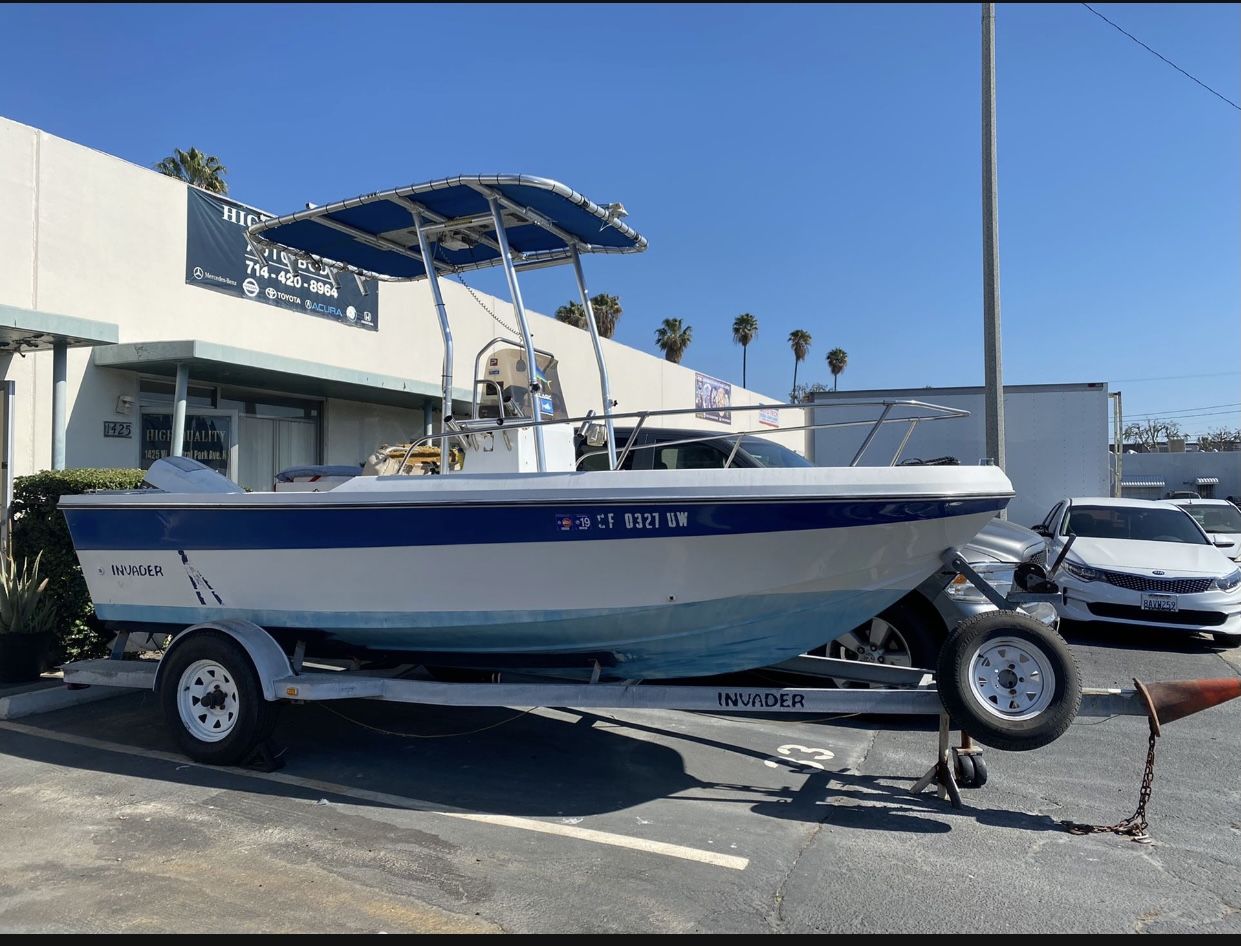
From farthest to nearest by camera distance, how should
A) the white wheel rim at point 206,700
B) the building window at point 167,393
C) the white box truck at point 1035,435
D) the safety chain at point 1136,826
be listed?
1. the white box truck at point 1035,435
2. the building window at point 167,393
3. the white wheel rim at point 206,700
4. the safety chain at point 1136,826

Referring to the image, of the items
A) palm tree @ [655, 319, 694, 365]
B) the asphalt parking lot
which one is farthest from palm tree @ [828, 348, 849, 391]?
the asphalt parking lot

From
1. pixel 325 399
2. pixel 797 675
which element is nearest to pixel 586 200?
pixel 797 675

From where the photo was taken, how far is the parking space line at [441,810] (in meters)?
3.76

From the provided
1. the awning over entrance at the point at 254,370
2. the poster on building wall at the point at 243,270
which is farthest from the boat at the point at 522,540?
the poster on building wall at the point at 243,270

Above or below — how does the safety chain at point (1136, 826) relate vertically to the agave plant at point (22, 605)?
below

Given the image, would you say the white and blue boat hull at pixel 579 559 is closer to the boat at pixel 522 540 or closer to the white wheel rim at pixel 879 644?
the boat at pixel 522 540

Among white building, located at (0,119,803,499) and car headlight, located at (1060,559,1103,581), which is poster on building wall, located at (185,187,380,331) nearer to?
white building, located at (0,119,803,499)

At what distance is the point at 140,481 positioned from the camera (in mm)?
7543

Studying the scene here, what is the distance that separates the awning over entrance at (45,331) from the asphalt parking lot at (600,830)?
3230mm

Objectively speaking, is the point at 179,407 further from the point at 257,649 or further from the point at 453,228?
the point at 257,649

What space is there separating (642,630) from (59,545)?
5.34 metres

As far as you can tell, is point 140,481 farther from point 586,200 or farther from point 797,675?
point 797,675

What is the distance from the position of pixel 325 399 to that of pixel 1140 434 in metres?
73.1
